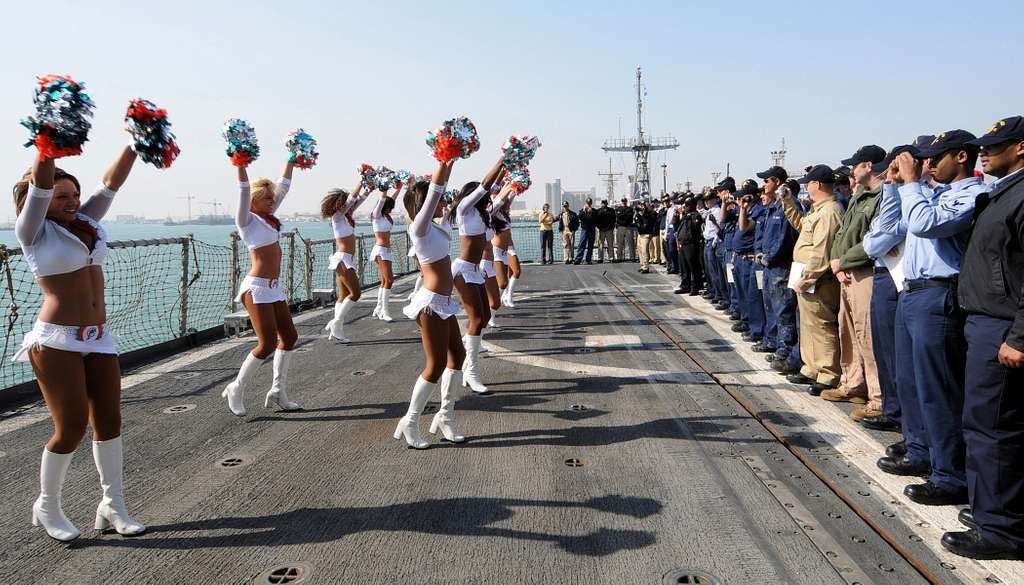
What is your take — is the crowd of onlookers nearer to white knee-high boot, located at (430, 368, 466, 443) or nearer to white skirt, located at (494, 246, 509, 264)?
white knee-high boot, located at (430, 368, 466, 443)

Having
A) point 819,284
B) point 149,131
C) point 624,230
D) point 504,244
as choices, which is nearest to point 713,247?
point 504,244

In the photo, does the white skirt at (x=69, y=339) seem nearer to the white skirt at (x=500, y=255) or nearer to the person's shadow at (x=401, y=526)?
the person's shadow at (x=401, y=526)

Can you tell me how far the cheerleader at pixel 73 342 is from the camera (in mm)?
3400

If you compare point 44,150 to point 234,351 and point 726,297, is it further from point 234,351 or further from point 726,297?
point 726,297

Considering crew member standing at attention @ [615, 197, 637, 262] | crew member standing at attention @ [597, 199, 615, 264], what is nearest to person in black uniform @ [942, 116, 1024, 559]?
crew member standing at attention @ [597, 199, 615, 264]

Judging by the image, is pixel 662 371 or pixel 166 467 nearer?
pixel 166 467

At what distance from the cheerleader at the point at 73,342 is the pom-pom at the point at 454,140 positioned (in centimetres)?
179

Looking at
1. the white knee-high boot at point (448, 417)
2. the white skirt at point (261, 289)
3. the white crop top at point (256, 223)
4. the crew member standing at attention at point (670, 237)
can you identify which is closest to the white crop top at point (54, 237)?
the white crop top at point (256, 223)

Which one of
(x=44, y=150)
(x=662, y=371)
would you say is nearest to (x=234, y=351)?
(x=662, y=371)

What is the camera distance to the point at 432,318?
491 cm

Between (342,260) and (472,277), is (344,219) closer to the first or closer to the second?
(342,260)

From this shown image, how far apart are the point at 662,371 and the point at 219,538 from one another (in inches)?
190

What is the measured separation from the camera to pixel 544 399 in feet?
20.5

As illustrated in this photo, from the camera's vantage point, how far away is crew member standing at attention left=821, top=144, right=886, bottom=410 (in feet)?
17.0
